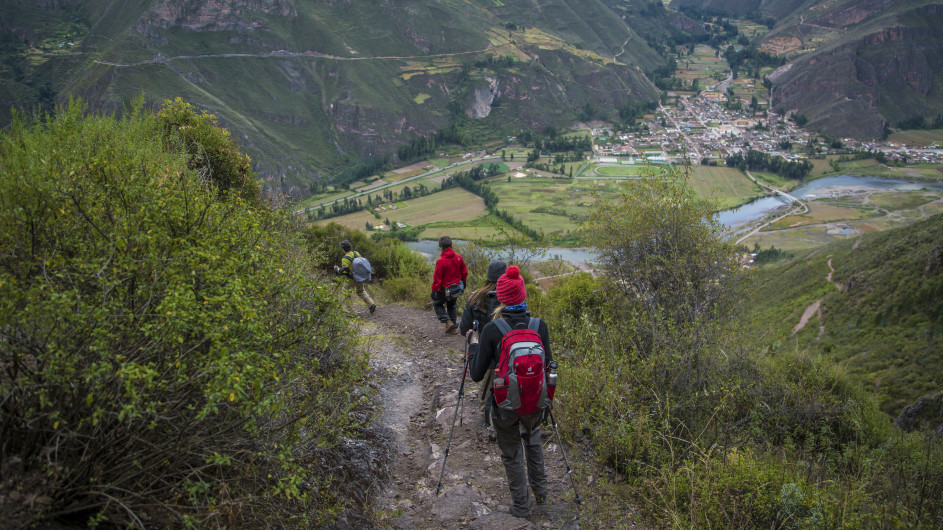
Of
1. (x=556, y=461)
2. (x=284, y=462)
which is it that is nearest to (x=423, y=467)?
(x=556, y=461)

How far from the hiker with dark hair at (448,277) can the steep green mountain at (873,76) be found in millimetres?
144922

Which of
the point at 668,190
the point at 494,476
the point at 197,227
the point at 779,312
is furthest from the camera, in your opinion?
the point at 779,312

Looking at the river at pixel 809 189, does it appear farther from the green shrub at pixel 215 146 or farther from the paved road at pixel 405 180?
the green shrub at pixel 215 146

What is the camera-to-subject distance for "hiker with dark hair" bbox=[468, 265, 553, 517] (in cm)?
475

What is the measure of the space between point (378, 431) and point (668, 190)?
8.72 m

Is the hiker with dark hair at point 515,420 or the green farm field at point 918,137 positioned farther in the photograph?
the green farm field at point 918,137

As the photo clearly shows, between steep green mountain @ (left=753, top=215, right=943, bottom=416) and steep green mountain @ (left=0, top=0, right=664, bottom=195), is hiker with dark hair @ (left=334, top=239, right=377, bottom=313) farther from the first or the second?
steep green mountain @ (left=0, top=0, right=664, bottom=195)

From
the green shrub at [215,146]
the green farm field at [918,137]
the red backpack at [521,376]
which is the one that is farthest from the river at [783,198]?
the red backpack at [521,376]

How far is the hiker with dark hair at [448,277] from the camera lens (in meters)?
8.90

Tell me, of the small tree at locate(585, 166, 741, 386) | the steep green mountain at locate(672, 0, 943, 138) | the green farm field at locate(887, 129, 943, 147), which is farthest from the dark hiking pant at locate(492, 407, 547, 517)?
the steep green mountain at locate(672, 0, 943, 138)

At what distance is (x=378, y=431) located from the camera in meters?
6.39

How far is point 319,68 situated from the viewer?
388 feet

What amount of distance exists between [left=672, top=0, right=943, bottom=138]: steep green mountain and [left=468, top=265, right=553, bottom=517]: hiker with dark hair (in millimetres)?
147927

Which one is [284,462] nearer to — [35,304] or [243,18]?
[35,304]
